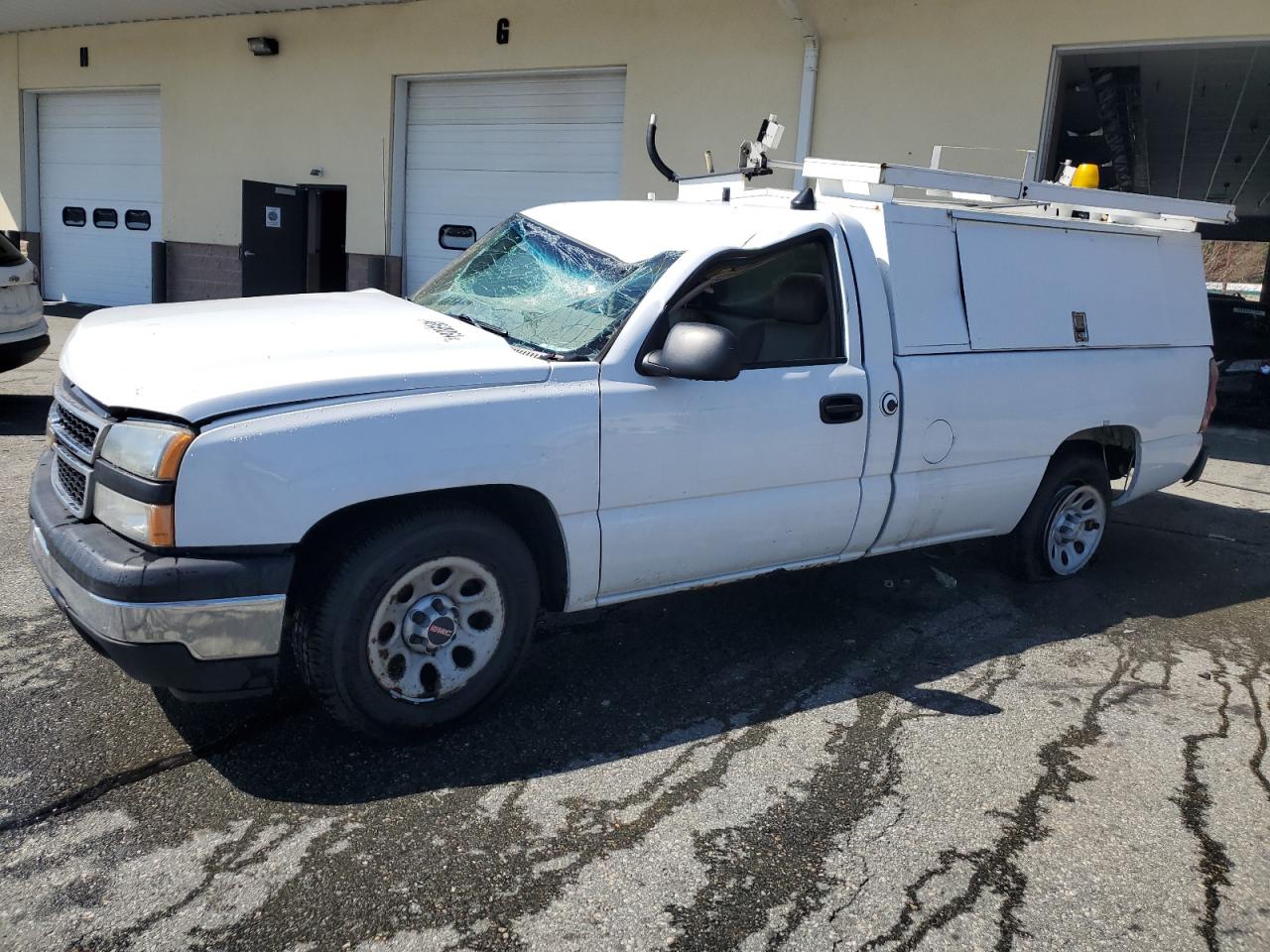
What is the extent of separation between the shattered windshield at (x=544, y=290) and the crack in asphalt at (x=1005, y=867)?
2.03m

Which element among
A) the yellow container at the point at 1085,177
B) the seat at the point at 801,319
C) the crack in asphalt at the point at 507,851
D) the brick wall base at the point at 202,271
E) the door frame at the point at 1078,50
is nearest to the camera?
the crack in asphalt at the point at 507,851

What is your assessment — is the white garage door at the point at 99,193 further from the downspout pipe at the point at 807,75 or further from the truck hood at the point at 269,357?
the truck hood at the point at 269,357

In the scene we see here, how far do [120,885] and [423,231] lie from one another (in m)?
12.0

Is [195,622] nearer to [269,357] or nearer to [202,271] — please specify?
[269,357]

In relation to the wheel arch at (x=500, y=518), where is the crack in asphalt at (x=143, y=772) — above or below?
below

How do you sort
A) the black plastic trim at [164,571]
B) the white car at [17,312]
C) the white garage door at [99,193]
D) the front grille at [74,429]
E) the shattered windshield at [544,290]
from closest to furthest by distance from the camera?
the black plastic trim at [164,571], the front grille at [74,429], the shattered windshield at [544,290], the white car at [17,312], the white garage door at [99,193]

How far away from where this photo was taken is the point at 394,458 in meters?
3.23

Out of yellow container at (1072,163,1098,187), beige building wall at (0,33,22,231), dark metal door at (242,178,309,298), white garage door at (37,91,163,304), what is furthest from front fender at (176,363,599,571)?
beige building wall at (0,33,22,231)

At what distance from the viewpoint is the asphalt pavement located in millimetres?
2721

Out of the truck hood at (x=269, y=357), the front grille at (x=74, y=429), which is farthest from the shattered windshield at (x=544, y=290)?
the front grille at (x=74, y=429)

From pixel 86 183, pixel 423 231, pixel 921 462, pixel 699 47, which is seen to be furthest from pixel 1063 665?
pixel 86 183

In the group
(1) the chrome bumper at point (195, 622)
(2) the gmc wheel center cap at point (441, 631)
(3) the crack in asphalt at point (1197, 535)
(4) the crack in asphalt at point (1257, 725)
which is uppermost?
(1) the chrome bumper at point (195, 622)

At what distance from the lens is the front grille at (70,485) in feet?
11.0

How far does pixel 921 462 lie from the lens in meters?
4.59
